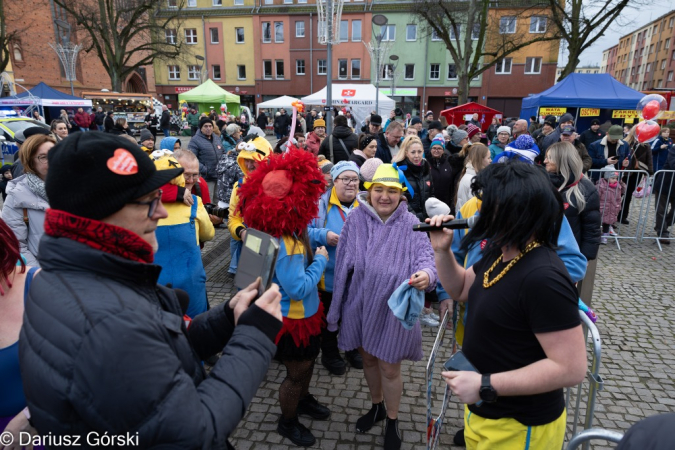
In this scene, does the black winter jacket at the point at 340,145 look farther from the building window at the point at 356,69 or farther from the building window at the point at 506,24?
the building window at the point at 356,69

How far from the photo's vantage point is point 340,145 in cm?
664

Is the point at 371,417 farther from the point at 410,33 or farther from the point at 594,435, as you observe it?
the point at 410,33

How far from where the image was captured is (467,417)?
1.95m

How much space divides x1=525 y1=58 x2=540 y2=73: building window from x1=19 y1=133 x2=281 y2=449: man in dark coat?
4109cm

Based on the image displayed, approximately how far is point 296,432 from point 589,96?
15804 mm

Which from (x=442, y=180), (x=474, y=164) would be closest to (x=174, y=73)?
(x=442, y=180)

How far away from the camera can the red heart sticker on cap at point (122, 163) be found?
1.16 m

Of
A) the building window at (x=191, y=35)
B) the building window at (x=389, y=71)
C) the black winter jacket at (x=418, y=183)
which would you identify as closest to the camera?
the black winter jacket at (x=418, y=183)

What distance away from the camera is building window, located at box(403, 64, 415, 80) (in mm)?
38591

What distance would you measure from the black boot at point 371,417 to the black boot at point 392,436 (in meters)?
0.20

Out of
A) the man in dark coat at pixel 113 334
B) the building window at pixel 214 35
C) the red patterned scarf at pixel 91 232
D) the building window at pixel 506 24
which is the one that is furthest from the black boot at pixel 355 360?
the building window at pixel 214 35

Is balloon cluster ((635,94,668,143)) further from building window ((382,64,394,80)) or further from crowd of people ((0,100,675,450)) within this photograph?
building window ((382,64,394,80))

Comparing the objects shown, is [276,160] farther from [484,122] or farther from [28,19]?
[28,19]

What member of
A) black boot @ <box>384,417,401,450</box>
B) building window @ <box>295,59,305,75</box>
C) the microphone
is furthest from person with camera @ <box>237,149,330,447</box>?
building window @ <box>295,59,305,75</box>
